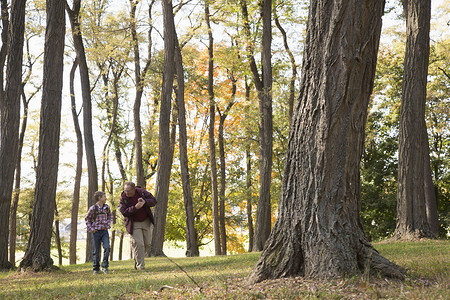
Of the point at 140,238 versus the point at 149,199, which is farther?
the point at 140,238

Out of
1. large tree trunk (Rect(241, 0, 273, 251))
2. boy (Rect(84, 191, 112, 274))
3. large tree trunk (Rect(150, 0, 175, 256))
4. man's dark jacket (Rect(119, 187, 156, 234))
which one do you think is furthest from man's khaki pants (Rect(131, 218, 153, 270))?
large tree trunk (Rect(241, 0, 273, 251))

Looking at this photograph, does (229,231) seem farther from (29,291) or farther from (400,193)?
(29,291)

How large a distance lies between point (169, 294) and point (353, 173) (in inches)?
119

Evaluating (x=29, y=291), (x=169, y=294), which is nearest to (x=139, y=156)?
(x=29, y=291)

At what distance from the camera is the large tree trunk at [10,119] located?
12.8 m

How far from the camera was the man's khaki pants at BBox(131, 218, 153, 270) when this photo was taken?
1011cm

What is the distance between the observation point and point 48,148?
38.5 feet

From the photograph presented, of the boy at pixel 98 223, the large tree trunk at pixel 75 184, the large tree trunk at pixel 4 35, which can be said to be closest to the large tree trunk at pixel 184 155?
the large tree trunk at pixel 4 35

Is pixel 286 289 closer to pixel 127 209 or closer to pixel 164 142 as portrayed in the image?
pixel 127 209

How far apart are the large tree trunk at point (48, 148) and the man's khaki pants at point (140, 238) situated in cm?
274

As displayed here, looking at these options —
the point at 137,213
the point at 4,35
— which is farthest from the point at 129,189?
the point at 4,35

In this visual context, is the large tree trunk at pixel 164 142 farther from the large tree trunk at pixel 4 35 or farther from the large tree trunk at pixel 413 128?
the large tree trunk at pixel 413 128

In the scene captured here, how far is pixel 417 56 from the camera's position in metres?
13.1

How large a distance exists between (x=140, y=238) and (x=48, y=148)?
388 centimetres
